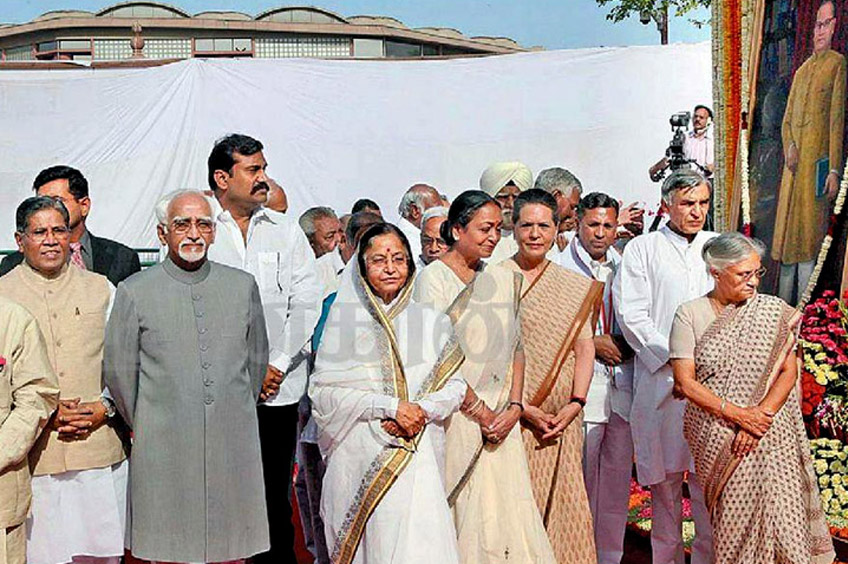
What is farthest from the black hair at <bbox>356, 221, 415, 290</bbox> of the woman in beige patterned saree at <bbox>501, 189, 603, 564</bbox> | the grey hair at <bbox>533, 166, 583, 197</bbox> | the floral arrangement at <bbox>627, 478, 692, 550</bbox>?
the floral arrangement at <bbox>627, 478, 692, 550</bbox>

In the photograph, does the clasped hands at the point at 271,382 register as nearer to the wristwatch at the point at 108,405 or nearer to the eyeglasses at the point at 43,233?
the wristwatch at the point at 108,405

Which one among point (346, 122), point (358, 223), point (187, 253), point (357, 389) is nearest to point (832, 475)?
point (358, 223)

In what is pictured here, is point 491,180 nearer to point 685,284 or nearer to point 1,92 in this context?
point 685,284

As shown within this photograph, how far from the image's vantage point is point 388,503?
13.9ft

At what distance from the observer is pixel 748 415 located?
14.7 ft

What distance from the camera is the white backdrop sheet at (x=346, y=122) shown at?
12281 mm

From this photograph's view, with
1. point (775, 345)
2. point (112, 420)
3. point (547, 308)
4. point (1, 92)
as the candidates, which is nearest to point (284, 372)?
point (112, 420)

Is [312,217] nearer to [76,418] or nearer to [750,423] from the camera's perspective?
[76,418]

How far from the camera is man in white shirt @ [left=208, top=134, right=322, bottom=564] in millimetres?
5020

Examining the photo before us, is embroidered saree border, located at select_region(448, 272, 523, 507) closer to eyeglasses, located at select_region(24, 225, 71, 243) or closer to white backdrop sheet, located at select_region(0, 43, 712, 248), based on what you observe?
eyeglasses, located at select_region(24, 225, 71, 243)

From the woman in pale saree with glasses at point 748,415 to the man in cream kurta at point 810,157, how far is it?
194 cm

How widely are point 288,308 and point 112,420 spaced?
105 cm

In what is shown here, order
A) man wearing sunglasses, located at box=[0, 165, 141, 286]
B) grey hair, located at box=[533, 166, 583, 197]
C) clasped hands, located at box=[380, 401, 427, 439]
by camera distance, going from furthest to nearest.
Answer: grey hair, located at box=[533, 166, 583, 197] → man wearing sunglasses, located at box=[0, 165, 141, 286] → clasped hands, located at box=[380, 401, 427, 439]

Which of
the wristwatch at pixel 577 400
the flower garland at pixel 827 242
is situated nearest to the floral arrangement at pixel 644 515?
the flower garland at pixel 827 242
